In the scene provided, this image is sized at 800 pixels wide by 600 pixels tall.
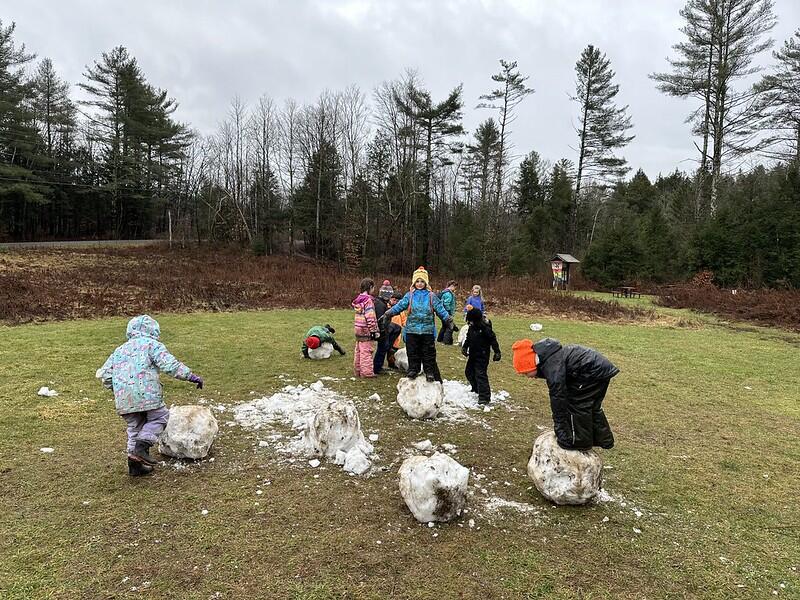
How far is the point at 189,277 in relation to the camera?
23.7 m

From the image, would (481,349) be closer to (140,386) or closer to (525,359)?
(525,359)

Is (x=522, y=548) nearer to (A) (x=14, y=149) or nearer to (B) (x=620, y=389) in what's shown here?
(B) (x=620, y=389)

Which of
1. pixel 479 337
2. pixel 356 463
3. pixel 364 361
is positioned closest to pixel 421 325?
pixel 479 337

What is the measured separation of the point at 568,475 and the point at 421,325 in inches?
121

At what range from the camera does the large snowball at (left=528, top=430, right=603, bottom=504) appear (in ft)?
13.0

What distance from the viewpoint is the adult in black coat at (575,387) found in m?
3.78

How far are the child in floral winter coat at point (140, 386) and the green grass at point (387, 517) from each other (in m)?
0.31

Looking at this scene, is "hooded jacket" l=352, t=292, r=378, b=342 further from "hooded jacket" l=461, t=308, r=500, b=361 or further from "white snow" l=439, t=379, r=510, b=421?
"hooded jacket" l=461, t=308, r=500, b=361

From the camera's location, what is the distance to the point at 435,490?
144 inches

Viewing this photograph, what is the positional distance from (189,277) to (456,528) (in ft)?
75.8

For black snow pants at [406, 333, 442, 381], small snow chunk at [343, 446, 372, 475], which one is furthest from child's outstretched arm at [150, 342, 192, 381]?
black snow pants at [406, 333, 442, 381]

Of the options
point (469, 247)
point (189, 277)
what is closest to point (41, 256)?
point (189, 277)

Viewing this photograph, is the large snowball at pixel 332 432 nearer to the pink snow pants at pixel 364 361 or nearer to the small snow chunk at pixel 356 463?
the small snow chunk at pixel 356 463

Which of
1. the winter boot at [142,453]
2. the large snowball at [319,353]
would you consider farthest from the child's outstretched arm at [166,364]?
the large snowball at [319,353]
